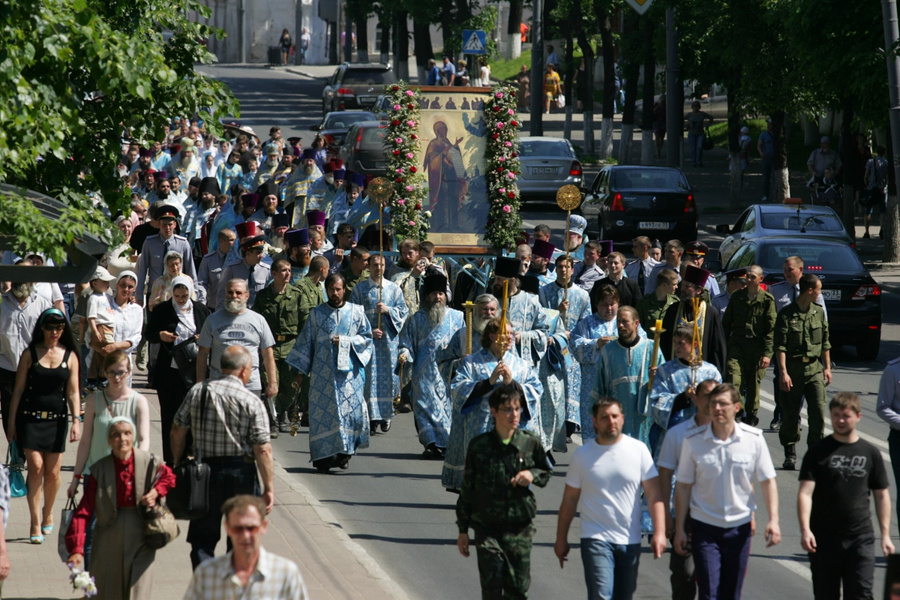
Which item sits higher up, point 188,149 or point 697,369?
point 188,149

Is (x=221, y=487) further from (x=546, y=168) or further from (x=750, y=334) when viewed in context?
(x=546, y=168)

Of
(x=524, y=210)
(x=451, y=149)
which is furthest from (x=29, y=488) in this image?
(x=524, y=210)

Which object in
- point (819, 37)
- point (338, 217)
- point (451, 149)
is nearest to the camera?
point (451, 149)

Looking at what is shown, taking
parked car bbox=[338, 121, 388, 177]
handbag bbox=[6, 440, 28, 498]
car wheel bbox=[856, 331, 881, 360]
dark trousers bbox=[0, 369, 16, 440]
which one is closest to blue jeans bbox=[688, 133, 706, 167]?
parked car bbox=[338, 121, 388, 177]

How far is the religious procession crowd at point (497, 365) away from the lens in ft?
25.2

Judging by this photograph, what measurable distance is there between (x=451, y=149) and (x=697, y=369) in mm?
9102

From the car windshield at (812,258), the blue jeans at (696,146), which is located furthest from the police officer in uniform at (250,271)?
the blue jeans at (696,146)

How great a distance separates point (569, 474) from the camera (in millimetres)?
7645

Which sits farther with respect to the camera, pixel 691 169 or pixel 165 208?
pixel 691 169

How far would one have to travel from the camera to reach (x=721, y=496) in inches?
301

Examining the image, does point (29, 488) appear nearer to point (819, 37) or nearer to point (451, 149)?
point (451, 149)

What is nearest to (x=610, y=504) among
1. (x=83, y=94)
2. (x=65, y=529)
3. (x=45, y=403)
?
(x=65, y=529)

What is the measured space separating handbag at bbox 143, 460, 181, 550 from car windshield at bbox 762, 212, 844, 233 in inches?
594

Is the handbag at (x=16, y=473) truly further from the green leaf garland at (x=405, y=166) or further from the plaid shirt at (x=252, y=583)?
the green leaf garland at (x=405, y=166)
